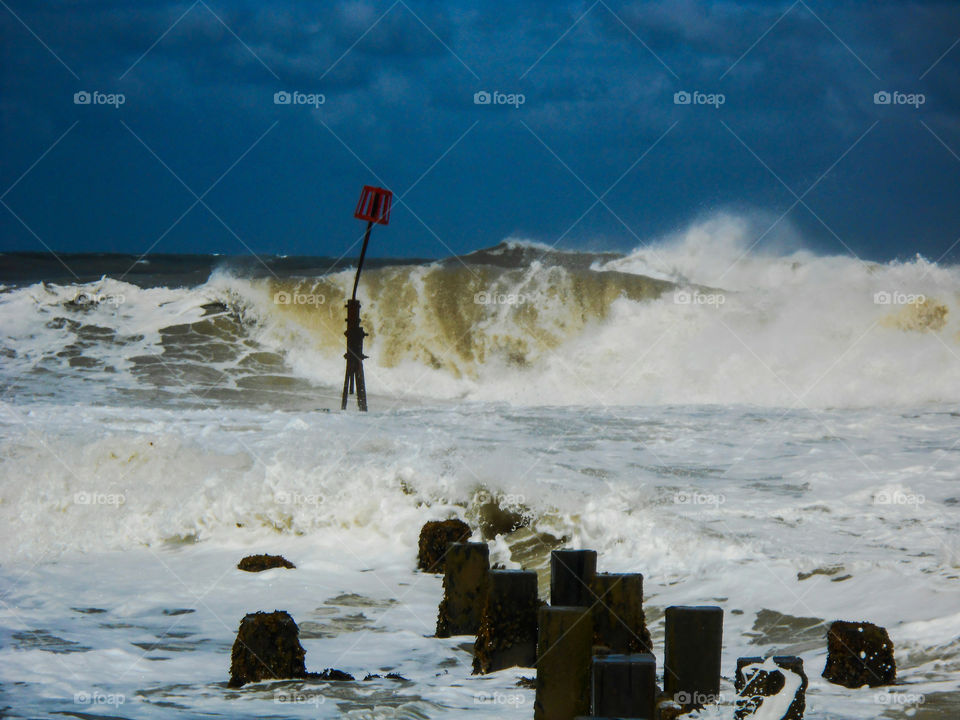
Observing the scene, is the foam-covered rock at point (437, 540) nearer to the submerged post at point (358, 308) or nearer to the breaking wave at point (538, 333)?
the submerged post at point (358, 308)

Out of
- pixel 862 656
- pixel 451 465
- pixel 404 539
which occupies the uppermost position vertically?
pixel 451 465

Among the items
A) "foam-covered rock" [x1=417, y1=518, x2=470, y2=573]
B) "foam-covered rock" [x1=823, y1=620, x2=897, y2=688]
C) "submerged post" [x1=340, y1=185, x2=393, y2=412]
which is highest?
"submerged post" [x1=340, y1=185, x2=393, y2=412]

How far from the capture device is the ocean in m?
5.74

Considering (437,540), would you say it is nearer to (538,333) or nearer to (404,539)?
(404,539)

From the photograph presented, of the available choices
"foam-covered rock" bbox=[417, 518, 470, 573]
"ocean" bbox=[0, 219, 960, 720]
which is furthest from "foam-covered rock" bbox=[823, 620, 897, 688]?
"foam-covered rock" bbox=[417, 518, 470, 573]

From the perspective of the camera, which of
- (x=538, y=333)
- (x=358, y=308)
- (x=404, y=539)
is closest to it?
(x=404, y=539)

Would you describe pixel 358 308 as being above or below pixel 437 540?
above

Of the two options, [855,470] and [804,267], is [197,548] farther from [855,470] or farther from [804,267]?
[804,267]

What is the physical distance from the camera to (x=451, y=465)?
10.3 meters

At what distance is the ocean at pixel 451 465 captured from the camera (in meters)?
5.74

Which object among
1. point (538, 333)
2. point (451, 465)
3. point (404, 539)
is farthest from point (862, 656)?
point (538, 333)

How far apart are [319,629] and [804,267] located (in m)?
17.5

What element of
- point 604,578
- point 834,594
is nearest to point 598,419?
point 834,594

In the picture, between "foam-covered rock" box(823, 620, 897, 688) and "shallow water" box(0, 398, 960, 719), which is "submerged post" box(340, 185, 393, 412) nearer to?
"shallow water" box(0, 398, 960, 719)
